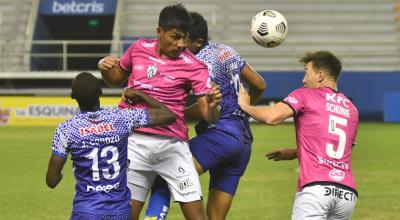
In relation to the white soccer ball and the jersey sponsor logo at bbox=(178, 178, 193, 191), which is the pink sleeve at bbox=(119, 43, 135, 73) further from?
the white soccer ball

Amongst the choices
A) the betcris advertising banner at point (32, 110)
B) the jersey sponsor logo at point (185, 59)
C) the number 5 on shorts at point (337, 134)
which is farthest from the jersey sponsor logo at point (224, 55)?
the betcris advertising banner at point (32, 110)

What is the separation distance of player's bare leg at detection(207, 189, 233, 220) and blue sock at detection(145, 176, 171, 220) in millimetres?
693

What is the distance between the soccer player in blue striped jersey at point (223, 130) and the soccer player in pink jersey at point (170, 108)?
0.51 meters

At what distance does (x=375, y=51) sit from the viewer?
109 feet

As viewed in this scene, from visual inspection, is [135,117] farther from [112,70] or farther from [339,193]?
[339,193]

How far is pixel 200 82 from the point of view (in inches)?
264

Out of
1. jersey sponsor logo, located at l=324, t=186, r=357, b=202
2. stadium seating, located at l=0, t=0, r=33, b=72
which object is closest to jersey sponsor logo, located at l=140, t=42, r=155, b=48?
jersey sponsor logo, located at l=324, t=186, r=357, b=202

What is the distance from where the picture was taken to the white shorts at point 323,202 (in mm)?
6105

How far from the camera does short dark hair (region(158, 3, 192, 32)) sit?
654 centimetres

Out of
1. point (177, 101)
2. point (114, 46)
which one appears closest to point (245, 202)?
point (177, 101)

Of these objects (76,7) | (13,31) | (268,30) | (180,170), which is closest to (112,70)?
(180,170)

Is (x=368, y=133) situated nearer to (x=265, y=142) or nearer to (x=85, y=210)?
(x=265, y=142)

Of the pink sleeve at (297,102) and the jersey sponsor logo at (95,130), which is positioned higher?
the pink sleeve at (297,102)

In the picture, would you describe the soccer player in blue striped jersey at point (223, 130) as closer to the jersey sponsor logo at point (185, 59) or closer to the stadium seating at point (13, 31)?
the jersey sponsor logo at point (185, 59)
